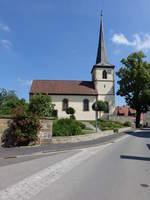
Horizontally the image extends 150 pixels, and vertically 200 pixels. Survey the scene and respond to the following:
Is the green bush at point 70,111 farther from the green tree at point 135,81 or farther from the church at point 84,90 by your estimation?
the green tree at point 135,81

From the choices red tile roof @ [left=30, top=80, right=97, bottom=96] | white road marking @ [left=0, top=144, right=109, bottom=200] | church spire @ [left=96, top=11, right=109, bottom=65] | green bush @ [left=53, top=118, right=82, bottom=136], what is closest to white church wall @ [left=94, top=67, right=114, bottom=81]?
church spire @ [left=96, top=11, right=109, bottom=65]

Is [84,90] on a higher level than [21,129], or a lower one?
higher

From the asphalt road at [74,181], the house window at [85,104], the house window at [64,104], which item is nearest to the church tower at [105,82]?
the house window at [85,104]

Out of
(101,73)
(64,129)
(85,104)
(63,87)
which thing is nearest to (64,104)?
(63,87)

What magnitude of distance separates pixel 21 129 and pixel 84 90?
3011cm

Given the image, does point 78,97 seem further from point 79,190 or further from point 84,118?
point 79,190

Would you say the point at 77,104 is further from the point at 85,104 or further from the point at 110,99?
the point at 110,99

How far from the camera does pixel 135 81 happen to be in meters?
38.8

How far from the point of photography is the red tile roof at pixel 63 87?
38719mm

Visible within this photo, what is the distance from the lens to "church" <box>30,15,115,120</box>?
3862 cm

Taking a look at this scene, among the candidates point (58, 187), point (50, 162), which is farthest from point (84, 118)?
point (58, 187)

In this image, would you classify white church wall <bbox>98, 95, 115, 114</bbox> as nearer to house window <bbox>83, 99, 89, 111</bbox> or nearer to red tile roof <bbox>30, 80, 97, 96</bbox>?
red tile roof <bbox>30, 80, 97, 96</bbox>

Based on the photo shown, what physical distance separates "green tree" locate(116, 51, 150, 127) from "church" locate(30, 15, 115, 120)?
8.80 ft

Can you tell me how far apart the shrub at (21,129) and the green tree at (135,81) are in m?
31.5
